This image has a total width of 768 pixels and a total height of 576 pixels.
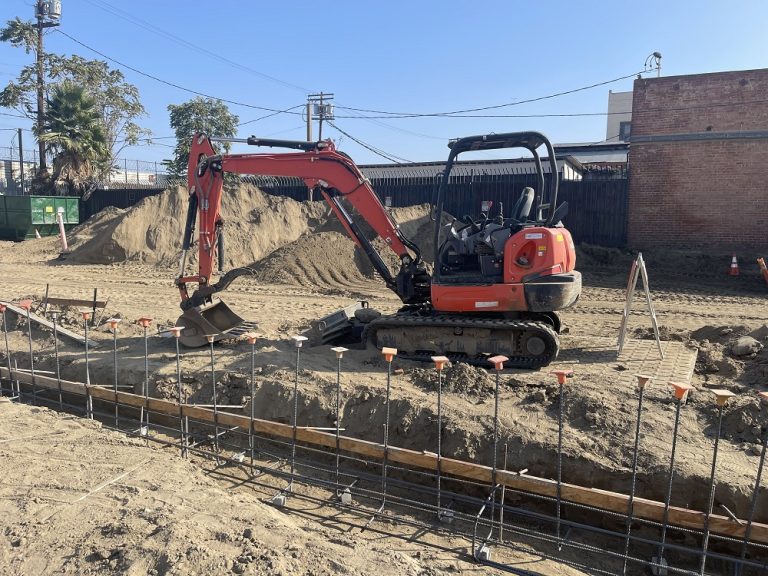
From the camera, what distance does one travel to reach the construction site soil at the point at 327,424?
4.14 m

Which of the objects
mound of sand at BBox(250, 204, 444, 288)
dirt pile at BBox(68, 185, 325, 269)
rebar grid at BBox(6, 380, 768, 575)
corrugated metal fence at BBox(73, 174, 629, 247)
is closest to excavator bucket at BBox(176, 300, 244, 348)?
rebar grid at BBox(6, 380, 768, 575)

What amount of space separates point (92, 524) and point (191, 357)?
4091 mm

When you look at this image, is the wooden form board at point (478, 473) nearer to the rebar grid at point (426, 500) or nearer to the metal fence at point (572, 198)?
the rebar grid at point (426, 500)

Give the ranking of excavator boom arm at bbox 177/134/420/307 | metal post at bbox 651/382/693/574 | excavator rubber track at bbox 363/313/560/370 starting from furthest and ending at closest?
excavator boom arm at bbox 177/134/420/307
excavator rubber track at bbox 363/313/560/370
metal post at bbox 651/382/693/574

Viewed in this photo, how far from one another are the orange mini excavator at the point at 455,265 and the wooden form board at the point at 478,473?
1763 mm

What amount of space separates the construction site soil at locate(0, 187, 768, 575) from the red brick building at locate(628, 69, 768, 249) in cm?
445

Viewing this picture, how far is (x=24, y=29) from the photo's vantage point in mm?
30469

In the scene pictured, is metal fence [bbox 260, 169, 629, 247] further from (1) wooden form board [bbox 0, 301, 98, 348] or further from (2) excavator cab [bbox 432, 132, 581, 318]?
(1) wooden form board [bbox 0, 301, 98, 348]

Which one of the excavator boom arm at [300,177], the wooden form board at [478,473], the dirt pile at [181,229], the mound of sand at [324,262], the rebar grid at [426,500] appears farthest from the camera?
the dirt pile at [181,229]

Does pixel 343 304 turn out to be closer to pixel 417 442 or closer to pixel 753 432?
pixel 417 442

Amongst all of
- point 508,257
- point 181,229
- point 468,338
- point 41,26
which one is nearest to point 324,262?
point 181,229

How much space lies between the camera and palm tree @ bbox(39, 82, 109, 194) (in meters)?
26.3

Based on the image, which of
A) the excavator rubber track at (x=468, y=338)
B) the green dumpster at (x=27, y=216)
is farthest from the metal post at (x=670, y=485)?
the green dumpster at (x=27, y=216)

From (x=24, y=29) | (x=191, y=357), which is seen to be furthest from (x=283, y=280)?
(x=24, y=29)
